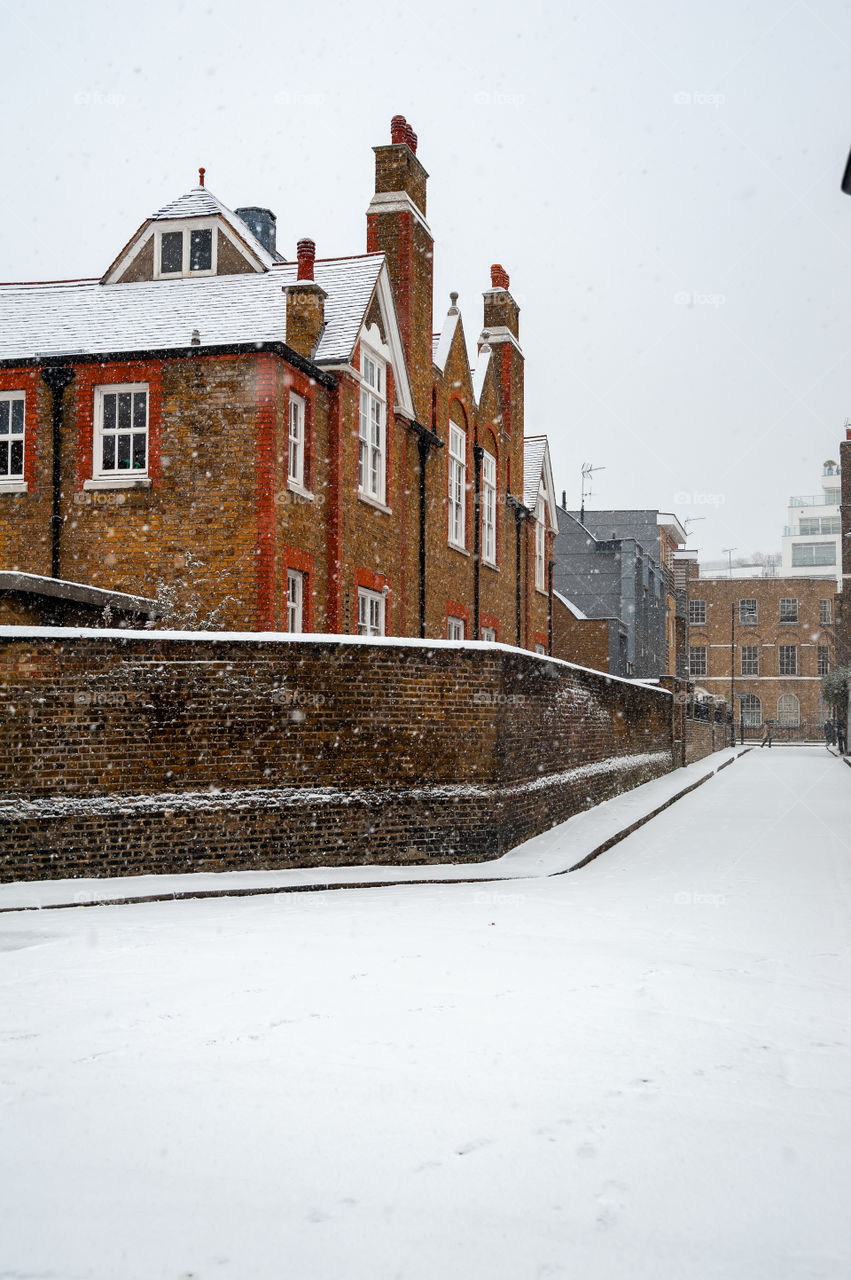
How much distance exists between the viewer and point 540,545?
3225 centimetres

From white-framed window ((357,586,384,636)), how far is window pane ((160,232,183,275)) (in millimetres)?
6553

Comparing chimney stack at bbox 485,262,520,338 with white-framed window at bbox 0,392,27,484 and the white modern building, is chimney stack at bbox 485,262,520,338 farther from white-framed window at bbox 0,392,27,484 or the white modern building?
Result: the white modern building

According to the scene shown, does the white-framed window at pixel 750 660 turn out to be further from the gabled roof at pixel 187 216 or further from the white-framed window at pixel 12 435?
the white-framed window at pixel 12 435

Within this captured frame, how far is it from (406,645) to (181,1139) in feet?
26.1

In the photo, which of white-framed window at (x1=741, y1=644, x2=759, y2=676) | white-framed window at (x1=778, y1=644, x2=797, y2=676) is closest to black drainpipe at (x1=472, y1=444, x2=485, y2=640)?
white-framed window at (x1=741, y1=644, x2=759, y2=676)

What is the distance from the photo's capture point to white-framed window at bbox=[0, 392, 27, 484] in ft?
57.2

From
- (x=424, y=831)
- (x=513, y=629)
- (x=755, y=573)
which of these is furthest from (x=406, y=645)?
(x=755, y=573)

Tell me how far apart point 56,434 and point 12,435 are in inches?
35.2

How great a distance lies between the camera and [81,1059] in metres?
5.29

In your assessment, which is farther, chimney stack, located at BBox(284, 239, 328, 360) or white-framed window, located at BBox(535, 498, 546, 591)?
white-framed window, located at BBox(535, 498, 546, 591)

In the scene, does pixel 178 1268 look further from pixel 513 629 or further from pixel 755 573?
pixel 755 573

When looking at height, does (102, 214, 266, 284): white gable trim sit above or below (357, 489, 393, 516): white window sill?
above

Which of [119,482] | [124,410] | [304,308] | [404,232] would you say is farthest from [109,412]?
[404,232]

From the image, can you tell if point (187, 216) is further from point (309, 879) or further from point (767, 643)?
point (767, 643)
